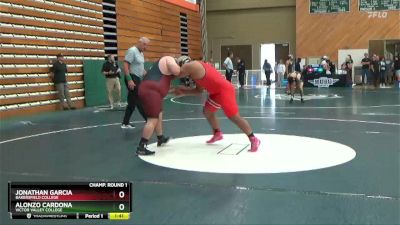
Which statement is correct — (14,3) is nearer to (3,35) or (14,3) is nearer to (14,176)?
(3,35)

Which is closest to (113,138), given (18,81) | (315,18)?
(18,81)

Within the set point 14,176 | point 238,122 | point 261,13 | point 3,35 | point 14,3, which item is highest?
point 261,13

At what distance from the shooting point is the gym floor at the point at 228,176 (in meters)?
3.31

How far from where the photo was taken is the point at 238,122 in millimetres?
5656

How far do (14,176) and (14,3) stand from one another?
8.17 meters

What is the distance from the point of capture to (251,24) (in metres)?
27.2

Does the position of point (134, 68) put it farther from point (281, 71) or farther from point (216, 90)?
point (281, 71)

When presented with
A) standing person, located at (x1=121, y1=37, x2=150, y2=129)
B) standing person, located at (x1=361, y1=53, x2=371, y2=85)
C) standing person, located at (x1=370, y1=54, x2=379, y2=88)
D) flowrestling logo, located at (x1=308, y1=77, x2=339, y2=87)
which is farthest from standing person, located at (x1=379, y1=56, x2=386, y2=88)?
standing person, located at (x1=121, y1=37, x2=150, y2=129)

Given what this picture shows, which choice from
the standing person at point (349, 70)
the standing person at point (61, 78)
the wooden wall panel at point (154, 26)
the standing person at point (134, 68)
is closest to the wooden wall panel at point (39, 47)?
the standing person at point (61, 78)

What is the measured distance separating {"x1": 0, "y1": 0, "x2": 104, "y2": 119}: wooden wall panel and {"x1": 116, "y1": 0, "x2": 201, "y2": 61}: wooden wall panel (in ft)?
6.36

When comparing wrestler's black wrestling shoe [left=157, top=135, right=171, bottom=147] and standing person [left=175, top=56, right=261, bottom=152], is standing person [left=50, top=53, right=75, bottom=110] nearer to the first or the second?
wrestler's black wrestling shoe [left=157, top=135, right=171, bottom=147]

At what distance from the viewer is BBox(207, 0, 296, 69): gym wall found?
26.5 meters
